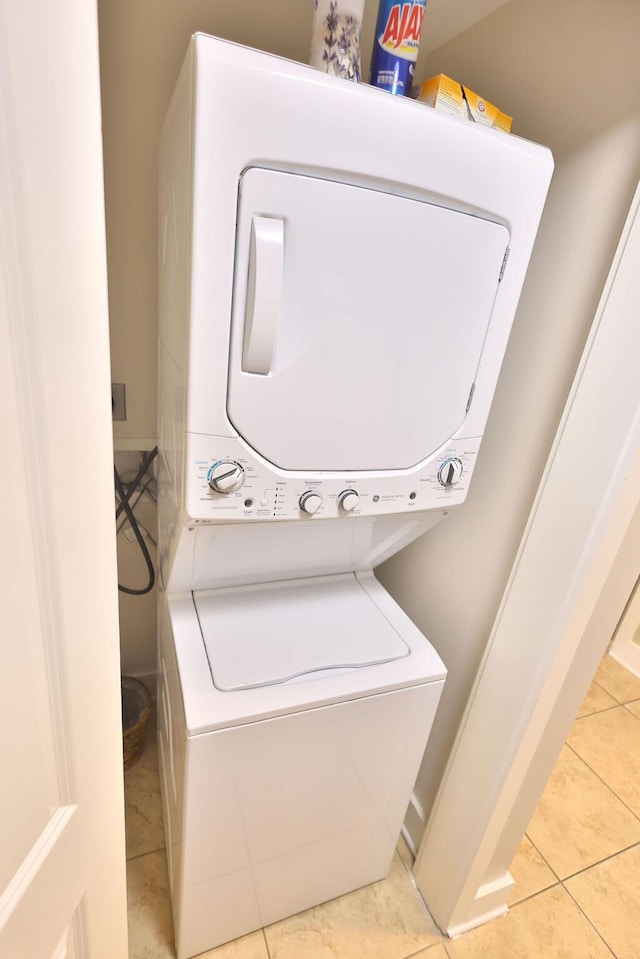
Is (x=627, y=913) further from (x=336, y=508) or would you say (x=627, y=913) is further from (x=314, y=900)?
(x=336, y=508)

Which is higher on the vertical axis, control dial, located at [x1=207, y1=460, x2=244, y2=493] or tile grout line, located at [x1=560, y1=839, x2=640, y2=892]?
control dial, located at [x1=207, y1=460, x2=244, y2=493]

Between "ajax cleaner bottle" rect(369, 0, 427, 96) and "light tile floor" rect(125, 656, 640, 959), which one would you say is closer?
"ajax cleaner bottle" rect(369, 0, 427, 96)

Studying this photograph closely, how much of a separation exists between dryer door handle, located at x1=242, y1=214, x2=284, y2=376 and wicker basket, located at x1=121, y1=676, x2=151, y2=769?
1.31m

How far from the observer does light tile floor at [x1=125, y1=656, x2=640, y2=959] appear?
130cm

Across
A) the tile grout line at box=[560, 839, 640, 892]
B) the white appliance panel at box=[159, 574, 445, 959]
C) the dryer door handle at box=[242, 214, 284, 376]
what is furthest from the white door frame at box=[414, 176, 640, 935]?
the dryer door handle at box=[242, 214, 284, 376]

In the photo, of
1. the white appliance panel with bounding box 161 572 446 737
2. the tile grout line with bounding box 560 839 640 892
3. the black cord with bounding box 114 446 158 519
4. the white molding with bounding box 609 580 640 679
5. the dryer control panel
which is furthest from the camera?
the white molding with bounding box 609 580 640 679

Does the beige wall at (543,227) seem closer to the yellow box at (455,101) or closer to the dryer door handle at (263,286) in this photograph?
the yellow box at (455,101)

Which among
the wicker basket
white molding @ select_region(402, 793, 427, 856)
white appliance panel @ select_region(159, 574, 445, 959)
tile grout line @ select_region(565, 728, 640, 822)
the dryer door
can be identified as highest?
the dryer door

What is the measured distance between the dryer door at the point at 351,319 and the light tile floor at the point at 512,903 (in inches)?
49.8

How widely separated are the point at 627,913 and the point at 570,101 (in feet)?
6.77

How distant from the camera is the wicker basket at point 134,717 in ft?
5.08

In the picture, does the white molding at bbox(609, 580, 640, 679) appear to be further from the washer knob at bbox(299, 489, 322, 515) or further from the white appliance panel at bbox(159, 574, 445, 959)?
the washer knob at bbox(299, 489, 322, 515)

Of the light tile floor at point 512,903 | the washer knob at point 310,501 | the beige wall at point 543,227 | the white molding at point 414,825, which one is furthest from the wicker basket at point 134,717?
the washer knob at point 310,501

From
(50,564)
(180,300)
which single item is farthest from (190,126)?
(50,564)
